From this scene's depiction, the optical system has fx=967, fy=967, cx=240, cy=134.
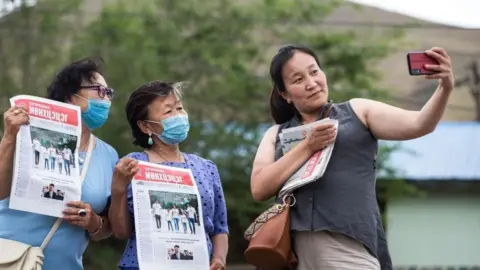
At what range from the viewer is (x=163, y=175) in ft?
14.4

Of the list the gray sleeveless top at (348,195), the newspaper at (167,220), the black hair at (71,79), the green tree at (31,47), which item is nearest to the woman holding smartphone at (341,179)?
the gray sleeveless top at (348,195)

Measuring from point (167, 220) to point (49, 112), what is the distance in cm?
73

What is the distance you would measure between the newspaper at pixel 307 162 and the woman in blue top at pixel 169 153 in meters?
0.49

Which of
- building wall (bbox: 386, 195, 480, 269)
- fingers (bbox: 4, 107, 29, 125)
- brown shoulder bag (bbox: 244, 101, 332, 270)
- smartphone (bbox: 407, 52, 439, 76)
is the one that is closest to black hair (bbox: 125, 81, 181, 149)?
fingers (bbox: 4, 107, 29, 125)

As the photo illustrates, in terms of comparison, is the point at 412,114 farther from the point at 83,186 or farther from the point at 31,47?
the point at 31,47

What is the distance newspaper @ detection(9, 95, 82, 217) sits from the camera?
4250 mm

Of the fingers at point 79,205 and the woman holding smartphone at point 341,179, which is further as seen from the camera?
the fingers at point 79,205

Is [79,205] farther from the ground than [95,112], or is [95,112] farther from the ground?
[95,112]

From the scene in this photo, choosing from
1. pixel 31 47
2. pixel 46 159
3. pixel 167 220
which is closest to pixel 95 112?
pixel 46 159

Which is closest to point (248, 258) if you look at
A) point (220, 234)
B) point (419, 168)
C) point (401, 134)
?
point (220, 234)

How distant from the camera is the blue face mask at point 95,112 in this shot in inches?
183

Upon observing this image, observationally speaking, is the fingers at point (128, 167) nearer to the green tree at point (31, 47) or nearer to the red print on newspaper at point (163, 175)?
the red print on newspaper at point (163, 175)

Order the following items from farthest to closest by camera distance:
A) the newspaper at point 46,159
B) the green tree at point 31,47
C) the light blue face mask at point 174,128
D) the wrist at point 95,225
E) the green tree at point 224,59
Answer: the green tree at point 224,59 → the green tree at point 31,47 → the light blue face mask at point 174,128 → the wrist at point 95,225 → the newspaper at point 46,159

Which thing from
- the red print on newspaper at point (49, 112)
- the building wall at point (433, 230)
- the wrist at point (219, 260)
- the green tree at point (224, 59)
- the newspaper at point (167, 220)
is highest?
the green tree at point (224, 59)
